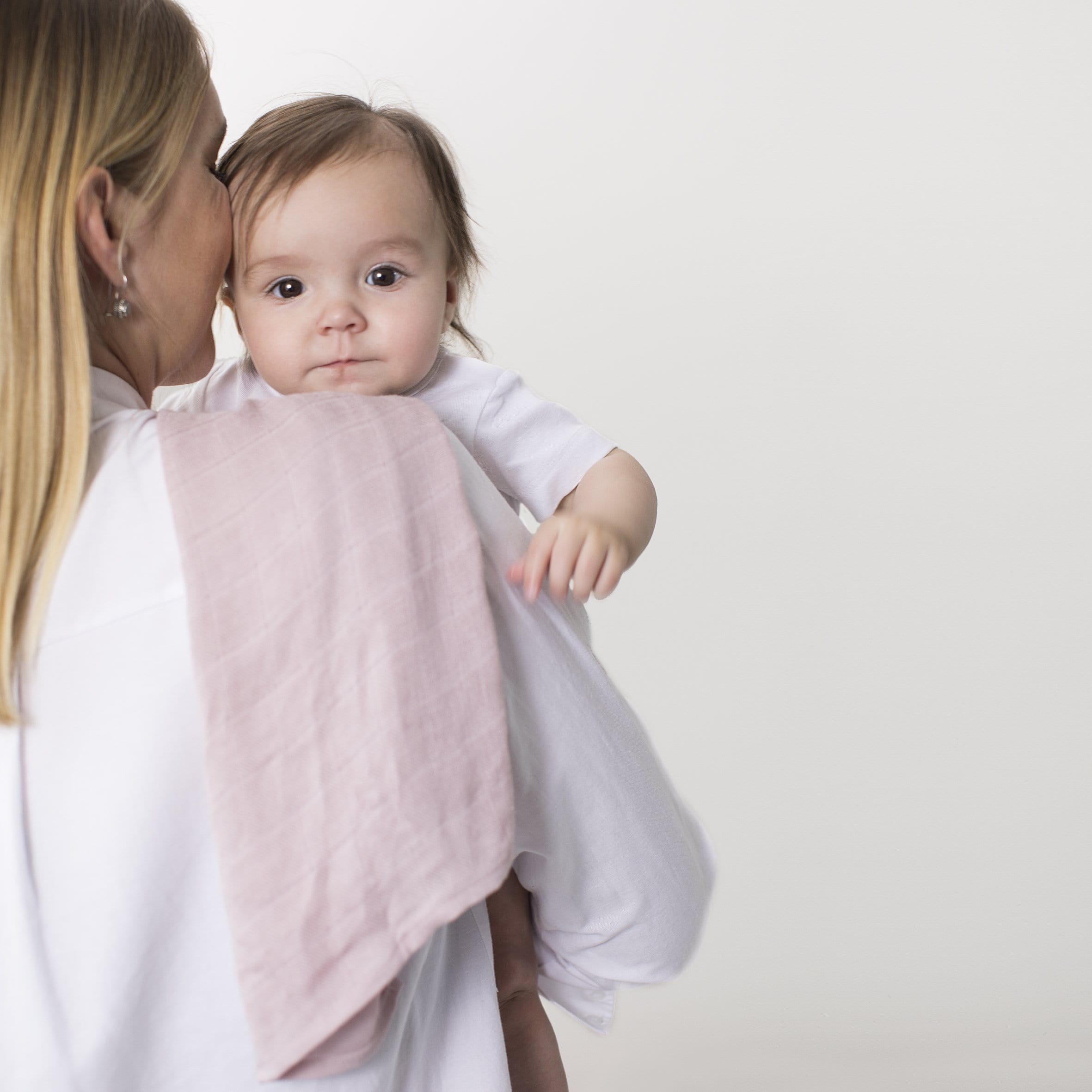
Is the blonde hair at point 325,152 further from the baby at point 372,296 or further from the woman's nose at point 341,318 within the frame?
the woman's nose at point 341,318

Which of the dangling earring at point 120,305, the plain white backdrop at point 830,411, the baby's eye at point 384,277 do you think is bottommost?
the plain white backdrop at point 830,411

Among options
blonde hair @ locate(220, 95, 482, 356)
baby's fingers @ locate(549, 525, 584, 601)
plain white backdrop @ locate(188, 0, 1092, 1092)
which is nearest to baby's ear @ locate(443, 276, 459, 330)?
blonde hair @ locate(220, 95, 482, 356)

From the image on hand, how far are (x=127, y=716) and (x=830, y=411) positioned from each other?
2.44m

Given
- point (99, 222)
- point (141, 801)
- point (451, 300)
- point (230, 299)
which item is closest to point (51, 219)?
point (99, 222)

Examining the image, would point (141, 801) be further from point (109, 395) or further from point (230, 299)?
point (230, 299)

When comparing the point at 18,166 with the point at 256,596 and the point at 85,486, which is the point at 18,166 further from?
the point at 256,596

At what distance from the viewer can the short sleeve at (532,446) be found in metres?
1.47

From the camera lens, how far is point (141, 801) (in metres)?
0.89

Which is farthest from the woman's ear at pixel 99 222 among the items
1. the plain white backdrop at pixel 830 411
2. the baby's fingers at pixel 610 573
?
the plain white backdrop at pixel 830 411

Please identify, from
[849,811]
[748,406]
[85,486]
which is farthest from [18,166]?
[849,811]

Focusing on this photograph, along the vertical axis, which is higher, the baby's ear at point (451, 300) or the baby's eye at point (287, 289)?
the baby's eye at point (287, 289)

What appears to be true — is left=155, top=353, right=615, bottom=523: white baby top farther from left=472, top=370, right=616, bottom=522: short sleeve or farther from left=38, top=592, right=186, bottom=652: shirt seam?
left=38, top=592, right=186, bottom=652: shirt seam

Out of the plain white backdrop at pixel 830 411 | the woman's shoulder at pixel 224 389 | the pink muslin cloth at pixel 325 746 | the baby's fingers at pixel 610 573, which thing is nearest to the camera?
the pink muslin cloth at pixel 325 746

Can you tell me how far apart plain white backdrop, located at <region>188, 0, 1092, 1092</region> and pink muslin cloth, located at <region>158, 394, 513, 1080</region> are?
87.4 inches
